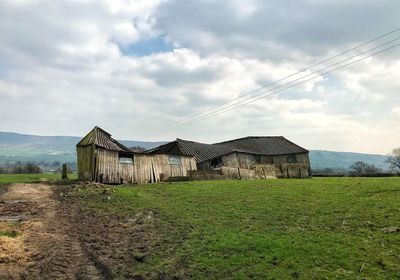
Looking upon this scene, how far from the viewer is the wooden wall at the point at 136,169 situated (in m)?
40.3

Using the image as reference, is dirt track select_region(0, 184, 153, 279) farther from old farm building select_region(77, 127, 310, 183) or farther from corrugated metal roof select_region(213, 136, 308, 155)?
corrugated metal roof select_region(213, 136, 308, 155)

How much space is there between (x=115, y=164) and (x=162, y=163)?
656 cm

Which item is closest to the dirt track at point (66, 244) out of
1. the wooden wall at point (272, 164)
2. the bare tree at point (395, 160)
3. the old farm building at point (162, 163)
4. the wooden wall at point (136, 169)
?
the wooden wall at point (136, 169)

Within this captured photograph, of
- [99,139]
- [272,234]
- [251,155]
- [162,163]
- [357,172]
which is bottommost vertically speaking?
[272,234]

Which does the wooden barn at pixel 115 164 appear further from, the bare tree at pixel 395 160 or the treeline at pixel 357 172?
the bare tree at pixel 395 160

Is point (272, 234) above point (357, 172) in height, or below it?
below

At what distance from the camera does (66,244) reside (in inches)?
595

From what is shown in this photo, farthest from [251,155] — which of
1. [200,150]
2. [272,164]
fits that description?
[200,150]

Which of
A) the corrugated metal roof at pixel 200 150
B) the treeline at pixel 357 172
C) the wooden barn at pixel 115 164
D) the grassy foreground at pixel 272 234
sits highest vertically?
the corrugated metal roof at pixel 200 150

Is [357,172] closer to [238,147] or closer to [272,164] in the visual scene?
[238,147]

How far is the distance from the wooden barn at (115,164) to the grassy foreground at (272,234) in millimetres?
12880

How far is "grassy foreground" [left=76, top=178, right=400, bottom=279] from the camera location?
37.7ft

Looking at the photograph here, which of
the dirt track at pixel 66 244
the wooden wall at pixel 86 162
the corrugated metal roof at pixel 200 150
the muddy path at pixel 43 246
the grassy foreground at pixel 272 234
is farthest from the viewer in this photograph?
the corrugated metal roof at pixel 200 150

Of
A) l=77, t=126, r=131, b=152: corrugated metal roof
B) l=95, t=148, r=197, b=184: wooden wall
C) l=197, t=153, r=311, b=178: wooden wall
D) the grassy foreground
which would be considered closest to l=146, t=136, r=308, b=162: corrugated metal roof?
l=197, t=153, r=311, b=178: wooden wall
